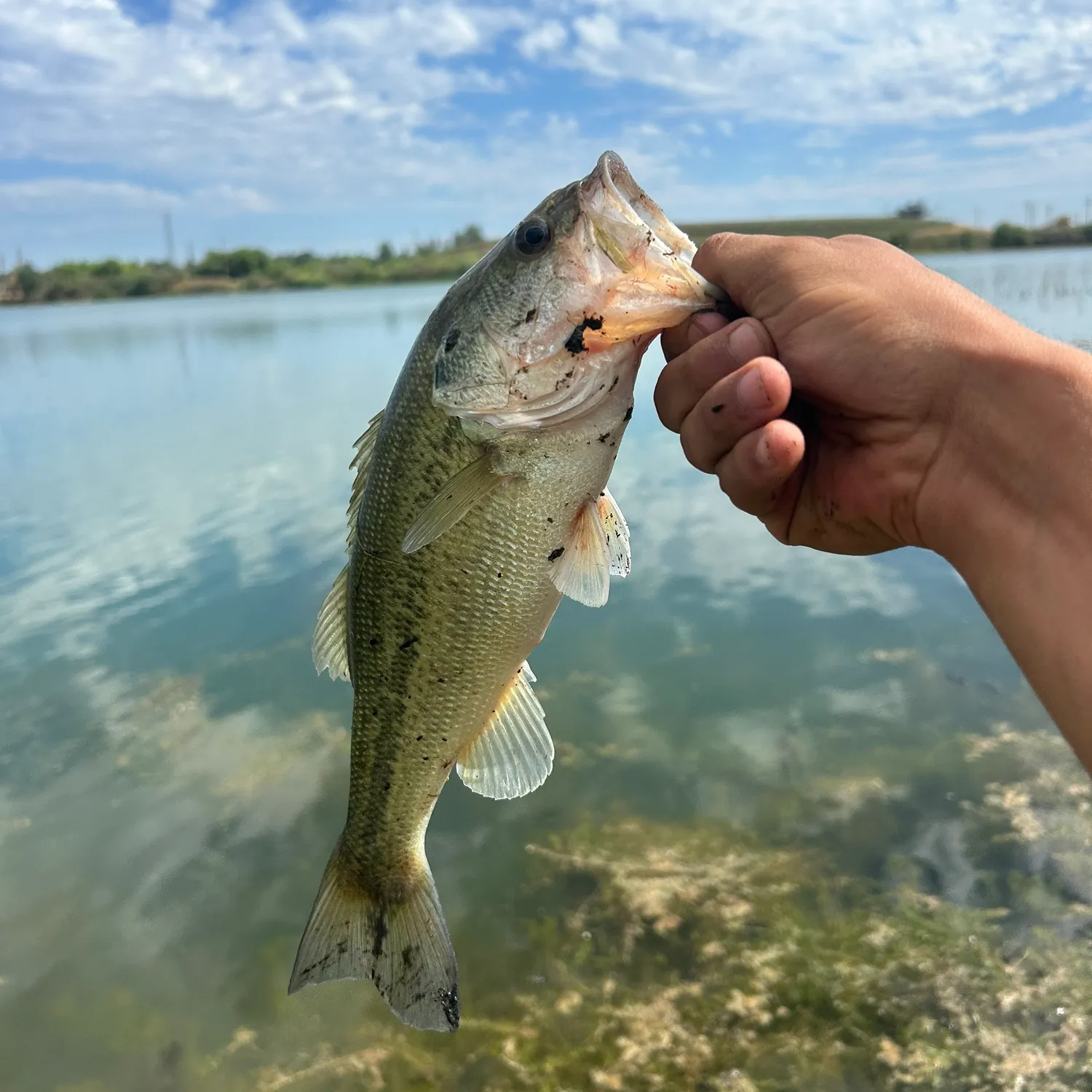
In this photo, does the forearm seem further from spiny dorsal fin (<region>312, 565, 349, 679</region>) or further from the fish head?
spiny dorsal fin (<region>312, 565, 349, 679</region>)

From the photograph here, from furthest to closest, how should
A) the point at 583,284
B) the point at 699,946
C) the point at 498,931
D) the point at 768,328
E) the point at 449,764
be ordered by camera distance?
the point at 498,931 < the point at 699,946 < the point at 449,764 < the point at 768,328 < the point at 583,284

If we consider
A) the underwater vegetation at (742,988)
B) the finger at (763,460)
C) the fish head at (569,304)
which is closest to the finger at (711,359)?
the fish head at (569,304)

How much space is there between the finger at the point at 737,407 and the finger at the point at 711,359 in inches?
2.1

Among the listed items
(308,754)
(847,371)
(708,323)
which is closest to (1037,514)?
(847,371)

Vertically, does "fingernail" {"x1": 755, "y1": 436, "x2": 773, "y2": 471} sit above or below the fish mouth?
below

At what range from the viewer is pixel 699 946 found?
4.30m

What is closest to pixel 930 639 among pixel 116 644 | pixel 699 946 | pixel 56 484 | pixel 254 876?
pixel 699 946

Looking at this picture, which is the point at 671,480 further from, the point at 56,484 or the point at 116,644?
the point at 56,484

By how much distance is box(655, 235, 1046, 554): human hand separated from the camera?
2119mm

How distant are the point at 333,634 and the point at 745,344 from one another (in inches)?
63.3

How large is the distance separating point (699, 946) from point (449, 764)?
8.03 ft

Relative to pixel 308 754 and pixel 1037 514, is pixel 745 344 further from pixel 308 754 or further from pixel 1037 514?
pixel 308 754

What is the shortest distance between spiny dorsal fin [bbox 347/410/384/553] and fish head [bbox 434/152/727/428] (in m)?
0.39

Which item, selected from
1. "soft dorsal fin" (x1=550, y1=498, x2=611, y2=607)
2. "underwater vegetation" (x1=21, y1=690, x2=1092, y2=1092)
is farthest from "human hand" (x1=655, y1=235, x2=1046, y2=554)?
"underwater vegetation" (x1=21, y1=690, x2=1092, y2=1092)
